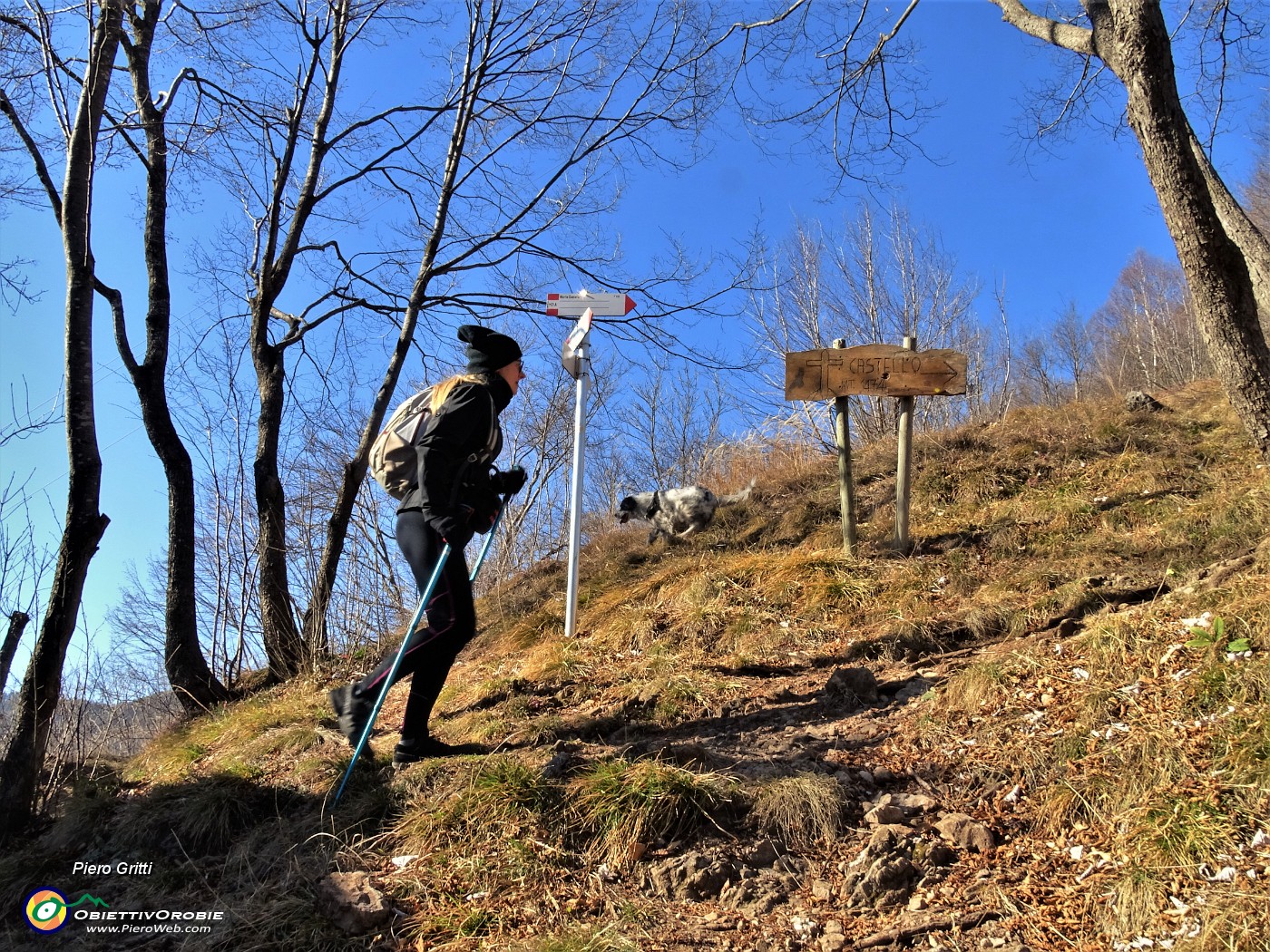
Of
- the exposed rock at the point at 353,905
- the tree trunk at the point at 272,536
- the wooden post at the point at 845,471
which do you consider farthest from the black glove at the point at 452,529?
the tree trunk at the point at 272,536

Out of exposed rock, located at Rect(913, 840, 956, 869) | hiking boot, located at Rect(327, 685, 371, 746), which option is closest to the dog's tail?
hiking boot, located at Rect(327, 685, 371, 746)

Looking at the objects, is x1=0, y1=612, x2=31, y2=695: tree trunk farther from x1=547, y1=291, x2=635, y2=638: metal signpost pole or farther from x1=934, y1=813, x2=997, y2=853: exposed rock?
x1=934, y1=813, x2=997, y2=853: exposed rock

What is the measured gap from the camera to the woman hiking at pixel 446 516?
3.66 meters

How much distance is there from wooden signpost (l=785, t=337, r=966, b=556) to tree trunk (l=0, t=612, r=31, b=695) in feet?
17.5

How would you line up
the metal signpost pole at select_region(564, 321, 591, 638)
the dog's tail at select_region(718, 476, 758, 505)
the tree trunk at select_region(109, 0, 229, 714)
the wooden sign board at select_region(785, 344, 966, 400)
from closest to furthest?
the metal signpost pole at select_region(564, 321, 591, 638)
the wooden sign board at select_region(785, 344, 966, 400)
the tree trunk at select_region(109, 0, 229, 714)
the dog's tail at select_region(718, 476, 758, 505)

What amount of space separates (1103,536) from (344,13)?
8.32 m

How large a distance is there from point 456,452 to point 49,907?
2660mm

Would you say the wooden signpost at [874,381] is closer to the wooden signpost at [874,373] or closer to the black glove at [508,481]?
the wooden signpost at [874,373]

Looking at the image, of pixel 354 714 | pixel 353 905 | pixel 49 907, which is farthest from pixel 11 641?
pixel 353 905

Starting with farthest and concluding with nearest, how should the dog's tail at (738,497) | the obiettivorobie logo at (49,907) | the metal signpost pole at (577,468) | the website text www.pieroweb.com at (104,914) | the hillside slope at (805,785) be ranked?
the dog's tail at (738,497) < the metal signpost pole at (577,468) < the obiettivorobie logo at (49,907) < the website text www.pieroweb.com at (104,914) < the hillside slope at (805,785)

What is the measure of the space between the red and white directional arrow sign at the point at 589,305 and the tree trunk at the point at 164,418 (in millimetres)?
3760

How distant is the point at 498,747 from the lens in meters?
4.00

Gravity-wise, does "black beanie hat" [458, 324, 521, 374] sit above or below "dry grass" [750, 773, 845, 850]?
above

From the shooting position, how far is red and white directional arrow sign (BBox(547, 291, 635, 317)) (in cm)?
563
